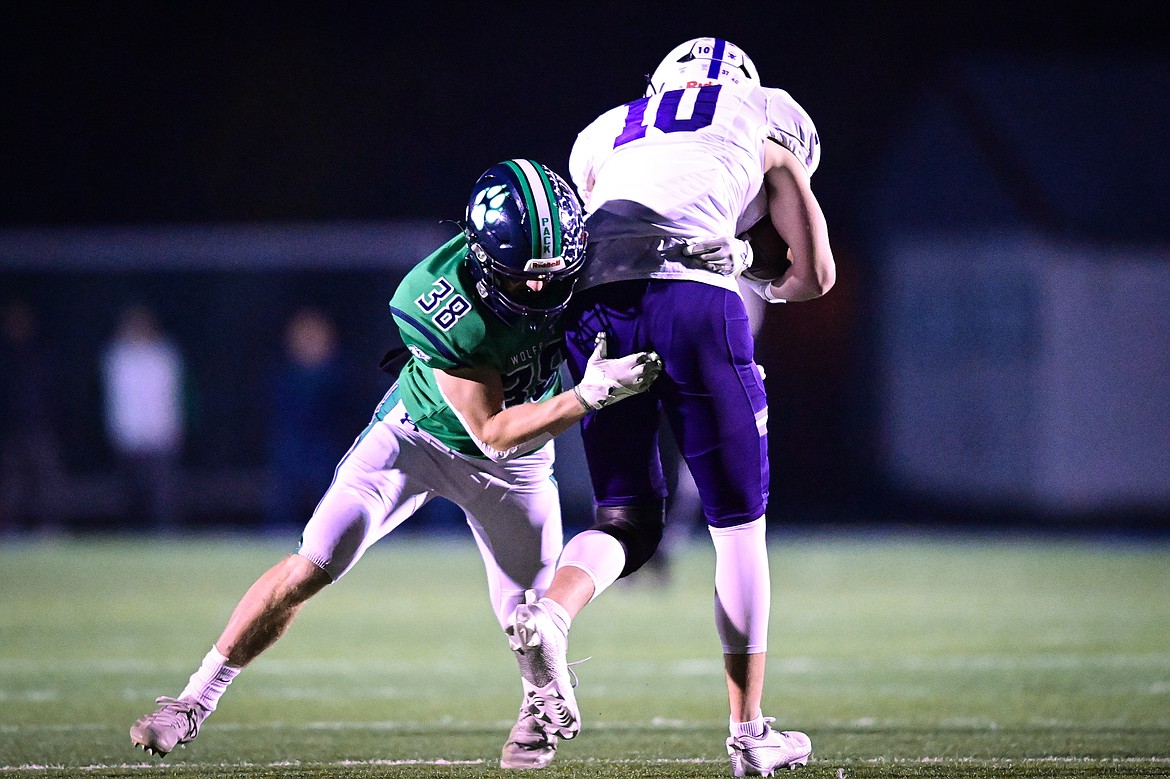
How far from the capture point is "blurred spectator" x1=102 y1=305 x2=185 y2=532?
14.7 m

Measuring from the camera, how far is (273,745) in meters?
5.39

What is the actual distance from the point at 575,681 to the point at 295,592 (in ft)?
2.84

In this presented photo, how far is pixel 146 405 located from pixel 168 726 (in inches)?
411

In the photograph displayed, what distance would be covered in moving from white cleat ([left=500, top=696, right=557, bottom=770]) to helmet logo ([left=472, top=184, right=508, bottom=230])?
137 cm

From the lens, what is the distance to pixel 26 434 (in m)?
14.2

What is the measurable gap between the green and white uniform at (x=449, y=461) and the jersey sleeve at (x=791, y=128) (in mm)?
854

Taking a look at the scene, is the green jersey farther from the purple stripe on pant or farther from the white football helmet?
the white football helmet

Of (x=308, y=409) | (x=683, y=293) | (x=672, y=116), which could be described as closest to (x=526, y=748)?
(x=683, y=293)

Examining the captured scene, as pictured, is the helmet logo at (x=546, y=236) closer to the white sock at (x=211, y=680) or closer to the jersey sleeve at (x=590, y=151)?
the jersey sleeve at (x=590, y=151)

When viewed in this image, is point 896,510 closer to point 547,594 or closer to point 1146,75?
point 1146,75

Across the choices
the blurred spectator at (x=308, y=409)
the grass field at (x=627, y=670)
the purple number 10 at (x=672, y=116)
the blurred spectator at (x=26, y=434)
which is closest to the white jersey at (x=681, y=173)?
the purple number 10 at (x=672, y=116)

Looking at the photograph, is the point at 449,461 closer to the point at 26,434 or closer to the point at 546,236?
the point at 546,236

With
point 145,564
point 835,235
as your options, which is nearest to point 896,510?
point 835,235

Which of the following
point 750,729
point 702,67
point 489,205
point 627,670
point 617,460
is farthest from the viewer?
point 627,670
